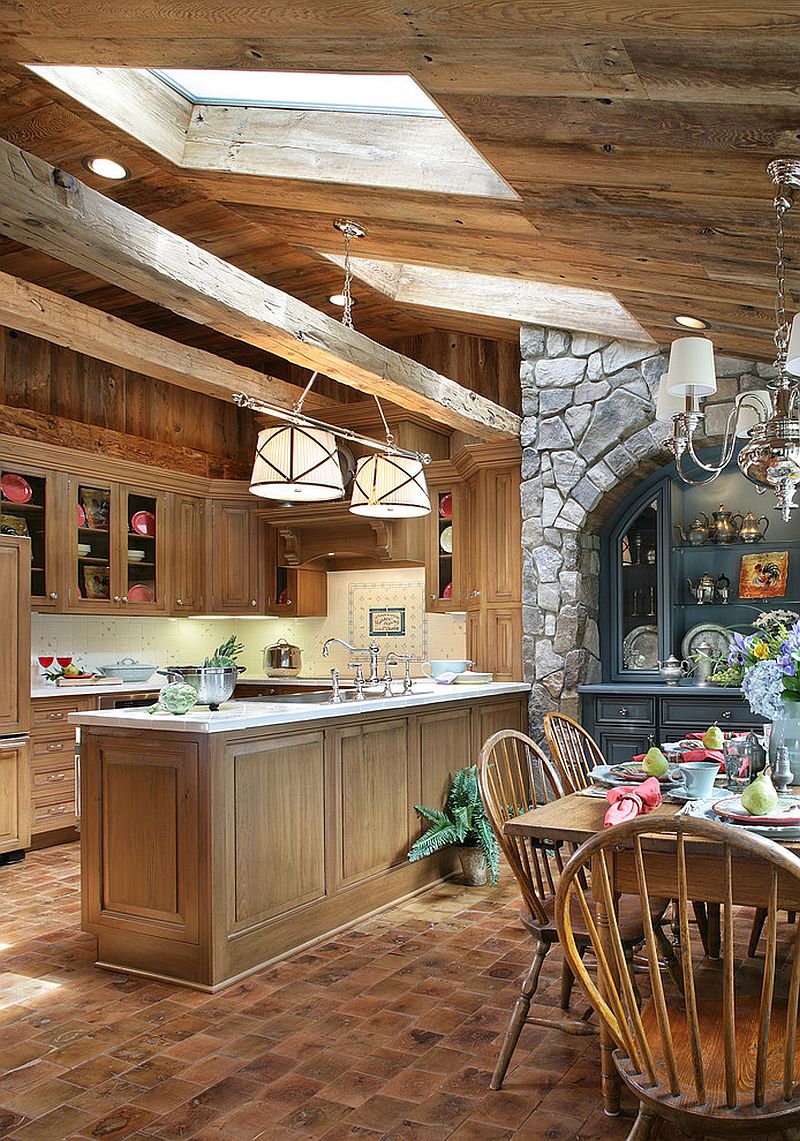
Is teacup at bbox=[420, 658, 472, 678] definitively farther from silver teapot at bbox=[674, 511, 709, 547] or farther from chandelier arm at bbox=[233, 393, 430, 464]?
silver teapot at bbox=[674, 511, 709, 547]

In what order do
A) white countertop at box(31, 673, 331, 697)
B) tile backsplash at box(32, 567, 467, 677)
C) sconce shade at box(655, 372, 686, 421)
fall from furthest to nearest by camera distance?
1. tile backsplash at box(32, 567, 467, 677)
2. white countertop at box(31, 673, 331, 697)
3. sconce shade at box(655, 372, 686, 421)

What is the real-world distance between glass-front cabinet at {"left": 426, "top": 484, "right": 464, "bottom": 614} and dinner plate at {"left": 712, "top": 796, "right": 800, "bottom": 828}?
413 centimetres

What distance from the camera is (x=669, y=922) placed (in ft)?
11.1

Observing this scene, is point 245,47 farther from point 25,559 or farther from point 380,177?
point 25,559

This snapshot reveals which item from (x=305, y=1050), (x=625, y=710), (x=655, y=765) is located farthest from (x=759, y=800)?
(x=625, y=710)

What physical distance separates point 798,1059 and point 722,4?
2111 mm

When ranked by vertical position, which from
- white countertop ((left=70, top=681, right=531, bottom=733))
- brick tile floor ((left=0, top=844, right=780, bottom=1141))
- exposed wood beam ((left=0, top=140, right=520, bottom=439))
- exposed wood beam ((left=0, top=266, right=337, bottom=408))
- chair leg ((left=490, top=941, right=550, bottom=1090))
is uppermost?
exposed wood beam ((left=0, top=266, right=337, bottom=408))

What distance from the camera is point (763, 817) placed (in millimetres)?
2428

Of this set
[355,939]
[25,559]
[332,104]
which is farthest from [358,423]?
[355,939]

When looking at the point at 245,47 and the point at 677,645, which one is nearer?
the point at 245,47

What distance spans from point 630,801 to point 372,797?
217 centimetres

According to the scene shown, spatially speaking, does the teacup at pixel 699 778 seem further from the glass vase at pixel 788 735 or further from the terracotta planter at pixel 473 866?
the terracotta planter at pixel 473 866

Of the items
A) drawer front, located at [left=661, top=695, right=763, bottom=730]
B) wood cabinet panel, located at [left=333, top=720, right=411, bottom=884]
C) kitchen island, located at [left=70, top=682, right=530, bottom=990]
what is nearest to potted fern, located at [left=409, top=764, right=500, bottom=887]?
→ wood cabinet panel, located at [left=333, top=720, right=411, bottom=884]

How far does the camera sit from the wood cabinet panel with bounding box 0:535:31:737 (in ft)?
17.9
